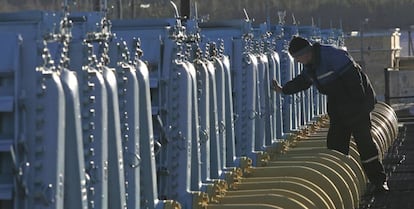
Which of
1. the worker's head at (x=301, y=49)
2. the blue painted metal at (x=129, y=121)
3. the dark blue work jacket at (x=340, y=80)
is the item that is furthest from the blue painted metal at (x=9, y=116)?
the dark blue work jacket at (x=340, y=80)

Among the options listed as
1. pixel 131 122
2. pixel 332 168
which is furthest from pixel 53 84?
pixel 332 168

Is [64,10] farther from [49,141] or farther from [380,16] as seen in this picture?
[380,16]

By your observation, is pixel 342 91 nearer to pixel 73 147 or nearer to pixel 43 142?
pixel 73 147

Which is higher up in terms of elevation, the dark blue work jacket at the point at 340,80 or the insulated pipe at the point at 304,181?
the dark blue work jacket at the point at 340,80

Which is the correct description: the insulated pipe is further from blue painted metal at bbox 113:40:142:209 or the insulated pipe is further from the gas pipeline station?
blue painted metal at bbox 113:40:142:209

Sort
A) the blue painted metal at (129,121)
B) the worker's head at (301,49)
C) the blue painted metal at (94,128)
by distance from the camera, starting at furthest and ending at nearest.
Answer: the worker's head at (301,49) < the blue painted metal at (129,121) < the blue painted metal at (94,128)

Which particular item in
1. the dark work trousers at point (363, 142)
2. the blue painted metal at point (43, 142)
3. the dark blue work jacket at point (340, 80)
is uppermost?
the blue painted metal at point (43, 142)

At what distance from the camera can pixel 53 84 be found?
5.78 meters

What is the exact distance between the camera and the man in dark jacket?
11.8 m

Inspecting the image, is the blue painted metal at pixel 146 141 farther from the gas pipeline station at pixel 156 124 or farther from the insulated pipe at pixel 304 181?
the insulated pipe at pixel 304 181

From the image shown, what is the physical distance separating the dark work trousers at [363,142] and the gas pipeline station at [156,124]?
0.12 meters

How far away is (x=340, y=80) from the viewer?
39.0 ft

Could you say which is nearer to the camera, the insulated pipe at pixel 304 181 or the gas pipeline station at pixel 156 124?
the gas pipeline station at pixel 156 124

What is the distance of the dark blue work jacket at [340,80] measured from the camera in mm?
11844
